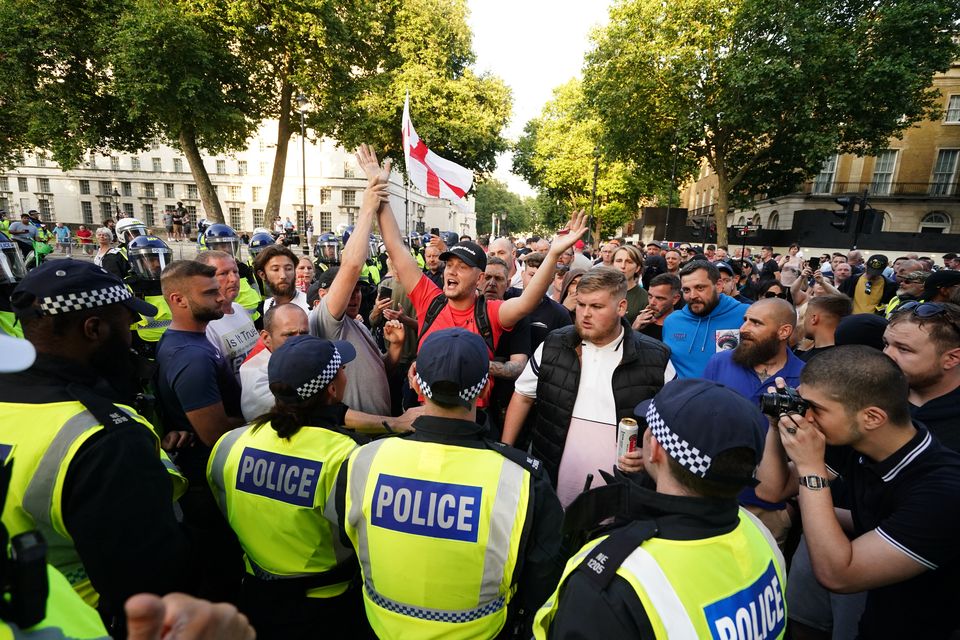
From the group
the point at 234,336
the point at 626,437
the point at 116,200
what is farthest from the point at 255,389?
the point at 116,200

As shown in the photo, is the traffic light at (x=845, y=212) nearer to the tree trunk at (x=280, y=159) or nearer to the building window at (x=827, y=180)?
the tree trunk at (x=280, y=159)

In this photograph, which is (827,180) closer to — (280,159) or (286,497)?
(280,159)

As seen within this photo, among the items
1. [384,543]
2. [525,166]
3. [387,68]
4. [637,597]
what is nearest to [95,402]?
[384,543]

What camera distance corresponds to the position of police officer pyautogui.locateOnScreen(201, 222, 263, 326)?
17.8 feet

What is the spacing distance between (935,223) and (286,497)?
4662 cm

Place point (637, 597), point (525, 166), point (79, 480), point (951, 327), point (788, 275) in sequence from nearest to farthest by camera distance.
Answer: point (637, 597)
point (79, 480)
point (951, 327)
point (788, 275)
point (525, 166)

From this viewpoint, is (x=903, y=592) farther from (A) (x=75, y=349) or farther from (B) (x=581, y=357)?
(A) (x=75, y=349)

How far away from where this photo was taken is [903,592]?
1.96m

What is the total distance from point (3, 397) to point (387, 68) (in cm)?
2737

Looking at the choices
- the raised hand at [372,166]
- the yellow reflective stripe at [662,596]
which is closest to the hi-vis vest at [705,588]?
the yellow reflective stripe at [662,596]

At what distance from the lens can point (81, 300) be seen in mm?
1890

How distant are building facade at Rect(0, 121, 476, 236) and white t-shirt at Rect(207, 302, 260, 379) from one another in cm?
4904

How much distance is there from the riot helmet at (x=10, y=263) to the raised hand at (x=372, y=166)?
10.4 feet

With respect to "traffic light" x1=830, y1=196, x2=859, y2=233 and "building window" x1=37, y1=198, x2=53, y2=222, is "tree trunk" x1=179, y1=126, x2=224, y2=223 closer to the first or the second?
"traffic light" x1=830, y1=196, x2=859, y2=233
